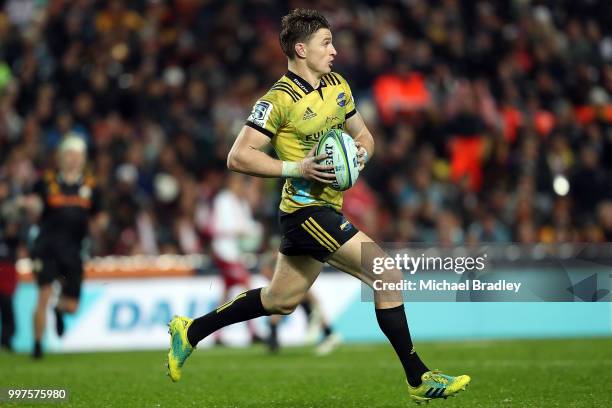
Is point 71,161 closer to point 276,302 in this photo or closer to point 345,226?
point 276,302

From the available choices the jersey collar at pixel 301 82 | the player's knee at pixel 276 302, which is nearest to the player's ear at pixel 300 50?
the jersey collar at pixel 301 82

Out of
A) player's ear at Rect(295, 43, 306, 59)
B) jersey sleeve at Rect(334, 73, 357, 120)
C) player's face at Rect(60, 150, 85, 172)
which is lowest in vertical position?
jersey sleeve at Rect(334, 73, 357, 120)

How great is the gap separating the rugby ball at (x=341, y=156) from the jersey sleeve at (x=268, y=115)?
330mm

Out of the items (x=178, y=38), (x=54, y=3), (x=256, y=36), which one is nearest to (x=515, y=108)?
(x=256, y=36)

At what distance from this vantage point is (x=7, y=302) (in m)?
14.7

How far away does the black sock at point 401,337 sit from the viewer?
7336 mm

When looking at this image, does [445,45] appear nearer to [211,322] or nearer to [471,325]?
[471,325]

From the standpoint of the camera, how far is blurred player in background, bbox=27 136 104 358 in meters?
13.4

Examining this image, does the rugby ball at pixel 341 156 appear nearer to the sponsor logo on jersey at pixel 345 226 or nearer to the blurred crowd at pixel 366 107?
the sponsor logo on jersey at pixel 345 226

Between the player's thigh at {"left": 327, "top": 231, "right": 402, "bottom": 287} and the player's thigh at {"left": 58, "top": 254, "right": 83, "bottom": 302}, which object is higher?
the player's thigh at {"left": 58, "top": 254, "right": 83, "bottom": 302}

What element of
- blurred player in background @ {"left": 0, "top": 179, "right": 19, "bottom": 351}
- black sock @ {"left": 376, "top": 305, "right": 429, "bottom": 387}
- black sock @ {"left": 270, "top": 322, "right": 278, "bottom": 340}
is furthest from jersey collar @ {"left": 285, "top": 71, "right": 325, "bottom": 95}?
blurred player in background @ {"left": 0, "top": 179, "right": 19, "bottom": 351}

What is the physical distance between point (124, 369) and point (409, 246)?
4.80 meters

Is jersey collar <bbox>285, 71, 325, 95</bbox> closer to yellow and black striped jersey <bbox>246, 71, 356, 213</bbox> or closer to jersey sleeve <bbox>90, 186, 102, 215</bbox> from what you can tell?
yellow and black striped jersey <bbox>246, 71, 356, 213</bbox>

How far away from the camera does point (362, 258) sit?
290 inches
